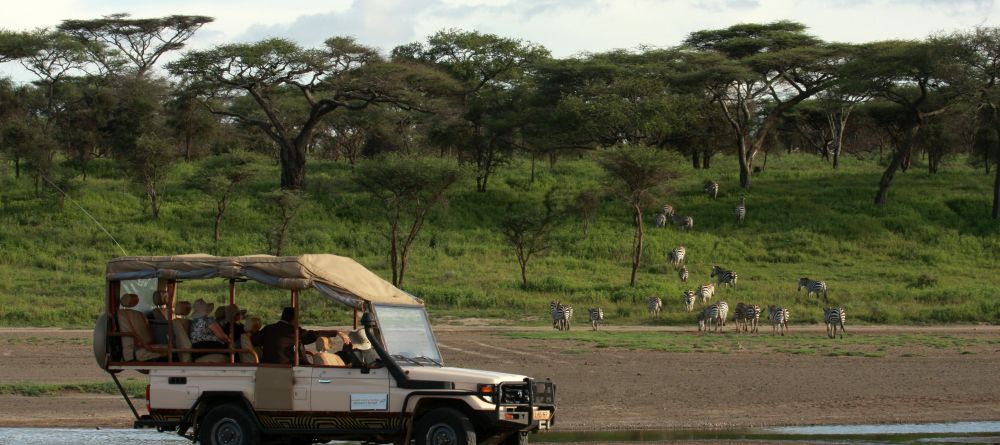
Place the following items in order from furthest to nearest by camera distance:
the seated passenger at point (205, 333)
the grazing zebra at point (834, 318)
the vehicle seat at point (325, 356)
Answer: the grazing zebra at point (834, 318) < the seated passenger at point (205, 333) < the vehicle seat at point (325, 356)

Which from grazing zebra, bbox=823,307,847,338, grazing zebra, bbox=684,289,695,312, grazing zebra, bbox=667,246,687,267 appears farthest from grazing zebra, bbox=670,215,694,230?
grazing zebra, bbox=823,307,847,338

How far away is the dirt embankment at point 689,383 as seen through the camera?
17.1 metres

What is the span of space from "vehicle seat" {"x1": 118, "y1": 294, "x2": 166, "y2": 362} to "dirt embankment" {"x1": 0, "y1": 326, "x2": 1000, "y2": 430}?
11.3 feet

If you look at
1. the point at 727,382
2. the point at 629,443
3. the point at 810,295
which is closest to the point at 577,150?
the point at 810,295

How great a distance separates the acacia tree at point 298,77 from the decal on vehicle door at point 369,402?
36.8 m

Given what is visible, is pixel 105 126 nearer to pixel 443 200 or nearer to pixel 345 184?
pixel 345 184

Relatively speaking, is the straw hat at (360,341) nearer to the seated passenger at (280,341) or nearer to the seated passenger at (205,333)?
the seated passenger at (280,341)

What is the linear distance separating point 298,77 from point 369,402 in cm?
3857

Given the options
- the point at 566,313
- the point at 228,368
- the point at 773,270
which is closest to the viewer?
the point at 228,368

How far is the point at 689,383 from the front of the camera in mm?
20625

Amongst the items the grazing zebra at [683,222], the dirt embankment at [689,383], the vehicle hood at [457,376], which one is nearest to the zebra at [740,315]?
the dirt embankment at [689,383]

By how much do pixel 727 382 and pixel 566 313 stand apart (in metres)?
11.2

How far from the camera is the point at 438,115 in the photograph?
171ft

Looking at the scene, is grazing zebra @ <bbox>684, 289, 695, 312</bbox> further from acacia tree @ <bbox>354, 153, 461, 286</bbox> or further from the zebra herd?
the zebra herd
